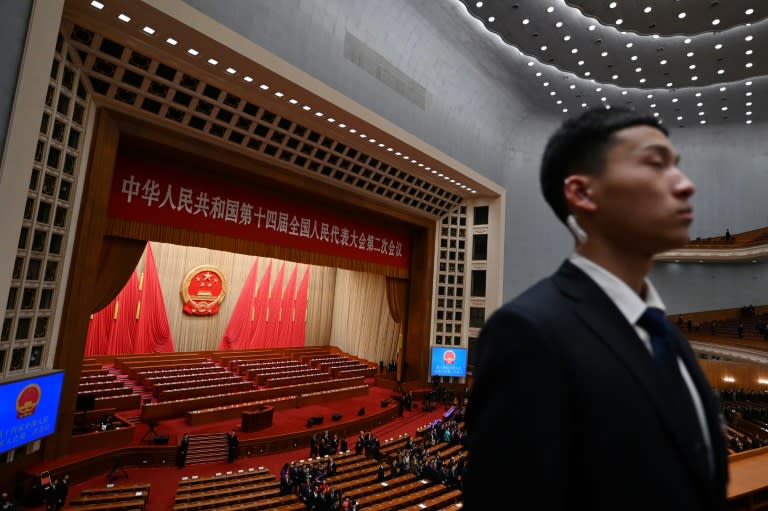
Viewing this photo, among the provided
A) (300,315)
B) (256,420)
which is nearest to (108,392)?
(256,420)

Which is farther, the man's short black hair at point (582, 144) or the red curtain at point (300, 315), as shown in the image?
the red curtain at point (300, 315)

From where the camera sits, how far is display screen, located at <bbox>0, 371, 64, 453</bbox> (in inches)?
269

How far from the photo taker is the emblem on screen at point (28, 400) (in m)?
7.13

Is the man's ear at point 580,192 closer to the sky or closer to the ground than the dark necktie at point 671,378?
closer to the sky

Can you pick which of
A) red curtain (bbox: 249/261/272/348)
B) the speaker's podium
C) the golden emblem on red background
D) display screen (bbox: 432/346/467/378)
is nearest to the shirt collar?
the speaker's podium

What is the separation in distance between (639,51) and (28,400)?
60.5ft

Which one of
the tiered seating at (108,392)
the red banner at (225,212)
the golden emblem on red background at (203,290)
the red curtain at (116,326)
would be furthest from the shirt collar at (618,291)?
the golden emblem on red background at (203,290)

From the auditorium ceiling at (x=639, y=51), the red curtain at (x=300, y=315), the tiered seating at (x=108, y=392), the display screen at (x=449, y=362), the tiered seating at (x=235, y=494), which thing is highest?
the auditorium ceiling at (x=639, y=51)

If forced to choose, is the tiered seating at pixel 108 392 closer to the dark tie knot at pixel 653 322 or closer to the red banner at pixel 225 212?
the red banner at pixel 225 212

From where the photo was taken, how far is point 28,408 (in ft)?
24.0

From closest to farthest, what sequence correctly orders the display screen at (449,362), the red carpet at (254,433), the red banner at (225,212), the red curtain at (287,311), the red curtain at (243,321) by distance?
the red carpet at (254,433), the red banner at (225,212), the display screen at (449,362), the red curtain at (243,321), the red curtain at (287,311)

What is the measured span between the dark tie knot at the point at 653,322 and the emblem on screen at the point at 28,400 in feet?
30.8

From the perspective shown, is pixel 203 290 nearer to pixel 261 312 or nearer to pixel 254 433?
pixel 261 312

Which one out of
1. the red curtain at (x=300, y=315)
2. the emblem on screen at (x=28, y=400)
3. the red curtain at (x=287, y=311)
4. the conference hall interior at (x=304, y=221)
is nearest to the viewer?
the emblem on screen at (x=28, y=400)
